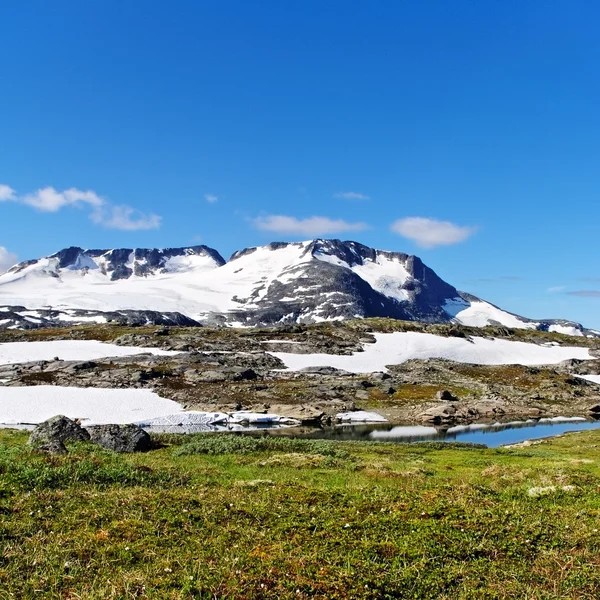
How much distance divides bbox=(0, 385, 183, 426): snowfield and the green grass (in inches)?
2274

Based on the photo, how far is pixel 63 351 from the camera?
417 ft

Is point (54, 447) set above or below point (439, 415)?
above

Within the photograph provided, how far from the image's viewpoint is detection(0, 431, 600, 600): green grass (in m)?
10.2

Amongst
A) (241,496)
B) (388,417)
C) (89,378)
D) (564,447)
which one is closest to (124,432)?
(241,496)

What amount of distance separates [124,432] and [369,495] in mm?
30807

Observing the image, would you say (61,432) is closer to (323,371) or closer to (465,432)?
(465,432)

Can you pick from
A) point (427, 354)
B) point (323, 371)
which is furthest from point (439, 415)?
point (427, 354)

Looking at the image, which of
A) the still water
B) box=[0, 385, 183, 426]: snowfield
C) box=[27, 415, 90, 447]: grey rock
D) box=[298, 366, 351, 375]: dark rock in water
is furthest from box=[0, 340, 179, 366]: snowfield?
box=[27, 415, 90, 447]: grey rock

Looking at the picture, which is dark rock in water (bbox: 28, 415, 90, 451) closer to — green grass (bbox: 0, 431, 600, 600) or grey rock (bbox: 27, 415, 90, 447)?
grey rock (bbox: 27, 415, 90, 447)

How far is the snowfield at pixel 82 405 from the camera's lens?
236 feet

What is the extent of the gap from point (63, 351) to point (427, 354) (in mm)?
98662

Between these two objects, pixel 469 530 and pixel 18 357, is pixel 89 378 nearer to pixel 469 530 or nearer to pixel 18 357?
pixel 18 357

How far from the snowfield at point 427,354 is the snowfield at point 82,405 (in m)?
49.2

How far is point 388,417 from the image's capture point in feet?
284
